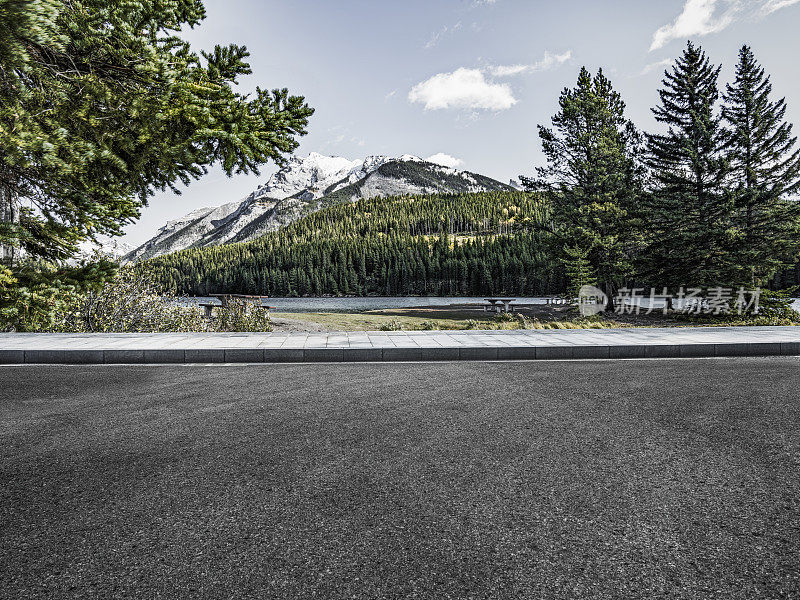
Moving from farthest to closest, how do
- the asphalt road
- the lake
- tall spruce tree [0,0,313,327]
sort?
1. the lake
2. tall spruce tree [0,0,313,327]
3. the asphalt road

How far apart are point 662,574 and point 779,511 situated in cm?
122

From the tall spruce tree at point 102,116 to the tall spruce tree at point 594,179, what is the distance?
62.1ft

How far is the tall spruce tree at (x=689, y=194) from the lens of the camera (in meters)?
19.1

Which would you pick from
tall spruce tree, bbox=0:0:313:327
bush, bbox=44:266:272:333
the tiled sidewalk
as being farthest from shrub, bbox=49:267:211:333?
tall spruce tree, bbox=0:0:313:327

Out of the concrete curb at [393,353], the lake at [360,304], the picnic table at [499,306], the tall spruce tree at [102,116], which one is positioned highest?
the tall spruce tree at [102,116]

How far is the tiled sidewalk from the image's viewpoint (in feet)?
28.6

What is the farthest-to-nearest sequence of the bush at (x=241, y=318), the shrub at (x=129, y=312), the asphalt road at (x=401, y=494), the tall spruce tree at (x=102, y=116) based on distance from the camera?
the bush at (x=241, y=318) → the shrub at (x=129, y=312) → the tall spruce tree at (x=102, y=116) → the asphalt road at (x=401, y=494)

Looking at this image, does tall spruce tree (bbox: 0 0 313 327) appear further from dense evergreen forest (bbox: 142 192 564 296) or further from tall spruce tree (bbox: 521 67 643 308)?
dense evergreen forest (bbox: 142 192 564 296)

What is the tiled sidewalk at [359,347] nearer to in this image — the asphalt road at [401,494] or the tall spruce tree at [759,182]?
the asphalt road at [401,494]

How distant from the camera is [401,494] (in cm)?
309

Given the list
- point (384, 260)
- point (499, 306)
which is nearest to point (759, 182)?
point (499, 306)

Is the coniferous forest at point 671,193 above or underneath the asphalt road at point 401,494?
above

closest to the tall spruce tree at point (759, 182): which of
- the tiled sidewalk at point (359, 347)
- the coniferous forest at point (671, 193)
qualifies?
the coniferous forest at point (671, 193)

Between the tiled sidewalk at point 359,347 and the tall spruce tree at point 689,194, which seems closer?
the tiled sidewalk at point 359,347
